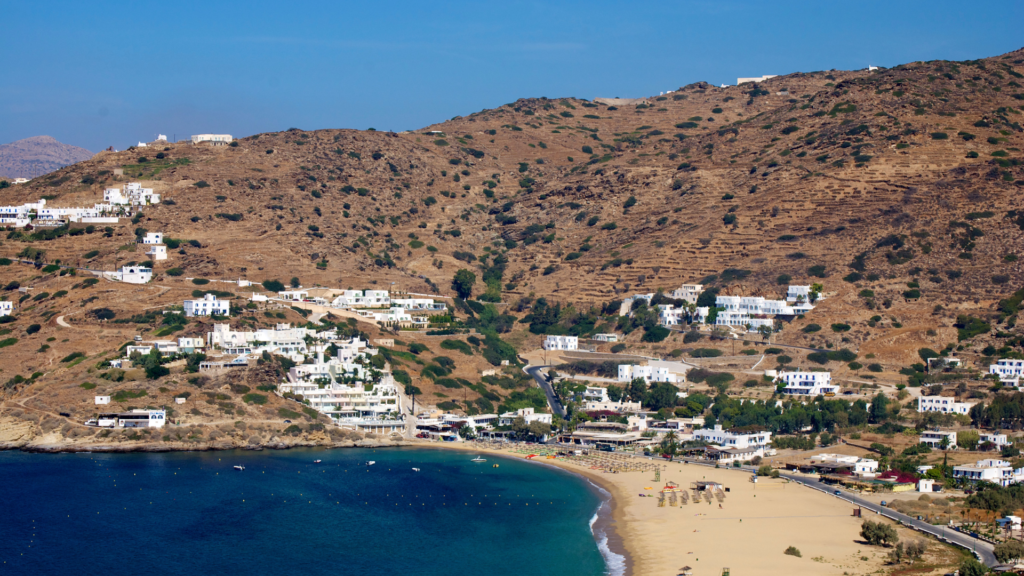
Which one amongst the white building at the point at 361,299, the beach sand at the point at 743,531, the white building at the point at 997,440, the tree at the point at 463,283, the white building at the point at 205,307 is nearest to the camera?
the beach sand at the point at 743,531

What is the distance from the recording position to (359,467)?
56.5 m

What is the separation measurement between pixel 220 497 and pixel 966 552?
101ft

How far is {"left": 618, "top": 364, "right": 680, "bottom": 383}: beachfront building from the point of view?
240 ft

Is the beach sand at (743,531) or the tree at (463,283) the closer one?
the beach sand at (743,531)

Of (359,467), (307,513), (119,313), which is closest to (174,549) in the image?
(307,513)

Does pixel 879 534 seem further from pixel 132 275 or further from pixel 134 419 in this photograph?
pixel 132 275

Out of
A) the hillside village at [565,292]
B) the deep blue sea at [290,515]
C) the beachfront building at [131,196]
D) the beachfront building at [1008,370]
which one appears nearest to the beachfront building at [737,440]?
the hillside village at [565,292]

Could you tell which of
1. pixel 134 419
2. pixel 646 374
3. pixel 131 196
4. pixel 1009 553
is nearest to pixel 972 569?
pixel 1009 553

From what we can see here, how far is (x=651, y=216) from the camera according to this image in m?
108

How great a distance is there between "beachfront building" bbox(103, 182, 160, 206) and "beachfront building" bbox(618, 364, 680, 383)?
46.3 m

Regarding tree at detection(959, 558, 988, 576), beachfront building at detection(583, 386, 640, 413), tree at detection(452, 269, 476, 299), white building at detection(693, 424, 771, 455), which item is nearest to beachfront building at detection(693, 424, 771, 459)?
white building at detection(693, 424, 771, 455)

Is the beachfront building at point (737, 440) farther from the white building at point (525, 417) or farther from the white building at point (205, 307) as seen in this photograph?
the white building at point (205, 307)

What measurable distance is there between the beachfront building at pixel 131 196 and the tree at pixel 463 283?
27.2 meters

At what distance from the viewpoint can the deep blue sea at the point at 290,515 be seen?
39.4 metres
